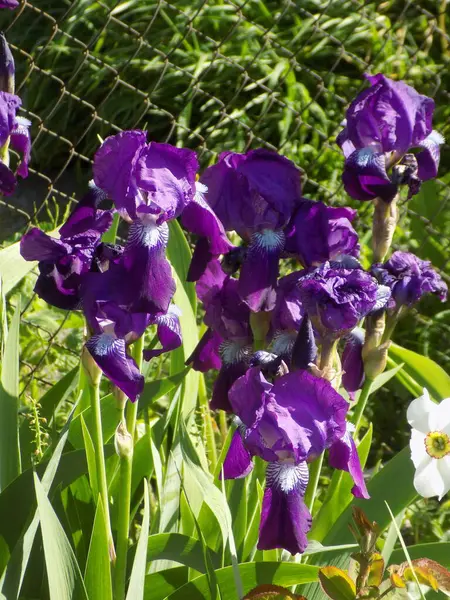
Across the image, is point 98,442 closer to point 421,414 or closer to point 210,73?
point 421,414

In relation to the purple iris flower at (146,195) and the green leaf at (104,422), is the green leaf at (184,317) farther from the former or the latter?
the purple iris flower at (146,195)

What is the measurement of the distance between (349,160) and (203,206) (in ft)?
0.76

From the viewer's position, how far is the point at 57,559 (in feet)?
3.66

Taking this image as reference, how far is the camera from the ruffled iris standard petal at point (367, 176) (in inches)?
49.1

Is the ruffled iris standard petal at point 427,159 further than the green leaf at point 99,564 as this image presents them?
Yes

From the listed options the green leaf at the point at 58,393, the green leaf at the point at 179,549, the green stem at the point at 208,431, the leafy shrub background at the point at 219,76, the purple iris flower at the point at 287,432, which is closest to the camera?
the purple iris flower at the point at 287,432

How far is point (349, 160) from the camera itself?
1.26 meters

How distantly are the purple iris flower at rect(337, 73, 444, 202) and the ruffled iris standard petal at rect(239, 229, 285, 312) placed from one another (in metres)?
0.16

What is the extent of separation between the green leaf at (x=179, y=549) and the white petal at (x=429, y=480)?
1.07 feet

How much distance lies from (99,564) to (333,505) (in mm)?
461

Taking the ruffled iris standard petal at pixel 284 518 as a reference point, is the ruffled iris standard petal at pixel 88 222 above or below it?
above

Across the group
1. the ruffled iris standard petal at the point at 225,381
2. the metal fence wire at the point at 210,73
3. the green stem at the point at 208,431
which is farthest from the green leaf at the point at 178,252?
the metal fence wire at the point at 210,73

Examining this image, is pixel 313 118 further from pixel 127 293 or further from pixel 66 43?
pixel 127 293

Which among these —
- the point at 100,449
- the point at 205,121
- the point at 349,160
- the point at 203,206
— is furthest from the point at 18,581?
the point at 205,121
